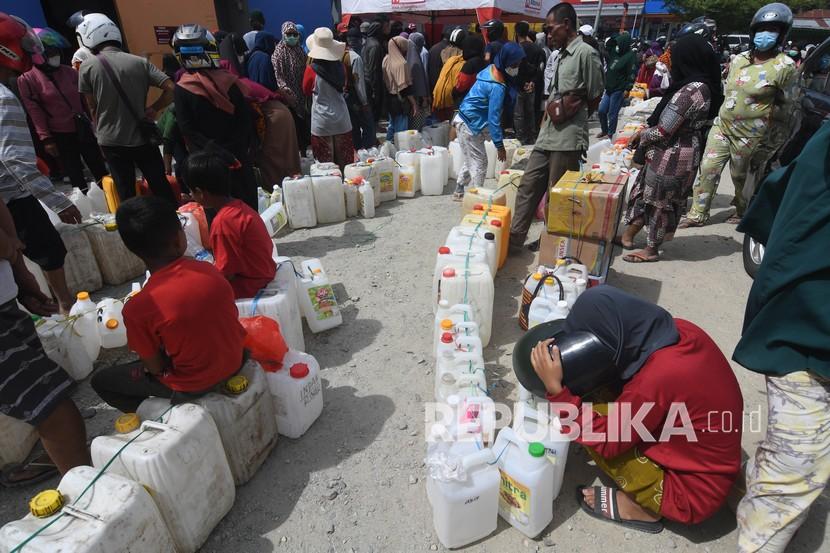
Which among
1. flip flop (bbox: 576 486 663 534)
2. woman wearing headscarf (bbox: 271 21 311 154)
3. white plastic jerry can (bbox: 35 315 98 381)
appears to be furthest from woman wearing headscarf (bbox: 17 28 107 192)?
flip flop (bbox: 576 486 663 534)

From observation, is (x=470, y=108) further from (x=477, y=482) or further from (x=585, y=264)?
(x=477, y=482)

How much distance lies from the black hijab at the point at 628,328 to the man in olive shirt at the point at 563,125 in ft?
8.27

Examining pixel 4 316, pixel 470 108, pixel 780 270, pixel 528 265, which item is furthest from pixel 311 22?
pixel 780 270

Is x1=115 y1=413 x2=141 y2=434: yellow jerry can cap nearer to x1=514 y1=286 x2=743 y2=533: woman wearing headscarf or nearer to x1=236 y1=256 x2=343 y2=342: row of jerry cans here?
x1=236 y1=256 x2=343 y2=342: row of jerry cans

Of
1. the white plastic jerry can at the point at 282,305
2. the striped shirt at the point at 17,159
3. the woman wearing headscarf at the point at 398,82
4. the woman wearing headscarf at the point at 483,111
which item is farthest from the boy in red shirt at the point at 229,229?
the woman wearing headscarf at the point at 398,82

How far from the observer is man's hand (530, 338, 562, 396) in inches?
76.8

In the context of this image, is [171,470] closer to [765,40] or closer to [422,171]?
[422,171]

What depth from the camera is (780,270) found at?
1.76 m

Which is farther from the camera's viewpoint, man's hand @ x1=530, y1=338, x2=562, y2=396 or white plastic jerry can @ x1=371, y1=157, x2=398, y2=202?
white plastic jerry can @ x1=371, y1=157, x2=398, y2=202

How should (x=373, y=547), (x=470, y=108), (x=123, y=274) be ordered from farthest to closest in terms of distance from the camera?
(x=470, y=108) < (x=123, y=274) < (x=373, y=547)

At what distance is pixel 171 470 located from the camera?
1830 millimetres

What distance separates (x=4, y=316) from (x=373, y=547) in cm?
187

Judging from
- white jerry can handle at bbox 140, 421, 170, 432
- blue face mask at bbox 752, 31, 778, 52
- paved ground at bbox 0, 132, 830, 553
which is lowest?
paved ground at bbox 0, 132, 830, 553

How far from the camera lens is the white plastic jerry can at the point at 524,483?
1970mm
